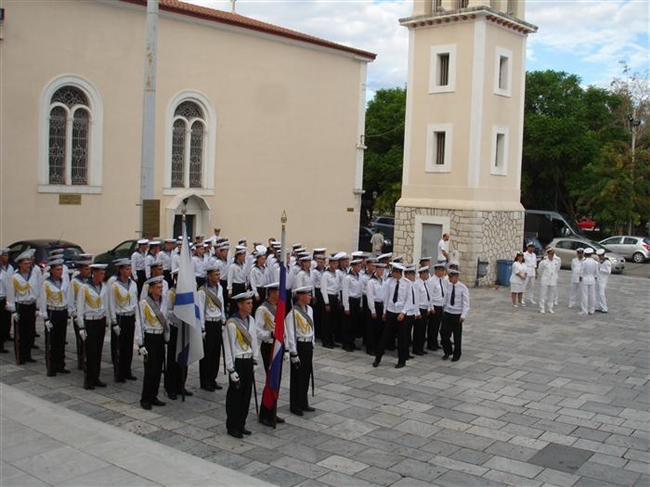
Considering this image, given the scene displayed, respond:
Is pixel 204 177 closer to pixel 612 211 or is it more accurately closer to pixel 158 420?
pixel 158 420

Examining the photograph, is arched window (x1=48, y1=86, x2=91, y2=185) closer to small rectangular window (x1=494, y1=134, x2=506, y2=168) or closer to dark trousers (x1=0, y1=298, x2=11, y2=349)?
dark trousers (x1=0, y1=298, x2=11, y2=349)

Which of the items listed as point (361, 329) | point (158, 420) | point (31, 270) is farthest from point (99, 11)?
point (158, 420)

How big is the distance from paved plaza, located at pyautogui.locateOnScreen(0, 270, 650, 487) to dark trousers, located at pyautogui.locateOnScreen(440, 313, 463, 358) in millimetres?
294

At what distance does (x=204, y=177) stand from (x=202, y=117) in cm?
224

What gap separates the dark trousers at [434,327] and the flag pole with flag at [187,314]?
5452 millimetres

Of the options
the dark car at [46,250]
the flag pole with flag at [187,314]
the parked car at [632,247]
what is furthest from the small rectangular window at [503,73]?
the flag pole with flag at [187,314]

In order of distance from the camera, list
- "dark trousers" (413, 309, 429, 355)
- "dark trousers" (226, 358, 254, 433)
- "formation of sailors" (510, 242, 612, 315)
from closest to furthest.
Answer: "dark trousers" (226, 358, 254, 433) → "dark trousers" (413, 309, 429, 355) → "formation of sailors" (510, 242, 612, 315)

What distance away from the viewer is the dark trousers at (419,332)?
13672mm

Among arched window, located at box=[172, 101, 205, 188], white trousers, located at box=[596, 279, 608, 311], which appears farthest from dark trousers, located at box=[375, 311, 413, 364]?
arched window, located at box=[172, 101, 205, 188]

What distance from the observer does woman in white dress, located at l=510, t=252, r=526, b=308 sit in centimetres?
1966

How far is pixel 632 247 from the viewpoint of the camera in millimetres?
36344

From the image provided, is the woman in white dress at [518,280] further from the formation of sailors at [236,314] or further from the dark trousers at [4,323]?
the dark trousers at [4,323]

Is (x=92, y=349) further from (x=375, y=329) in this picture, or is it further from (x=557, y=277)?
(x=557, y=277)

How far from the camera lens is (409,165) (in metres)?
25.5
